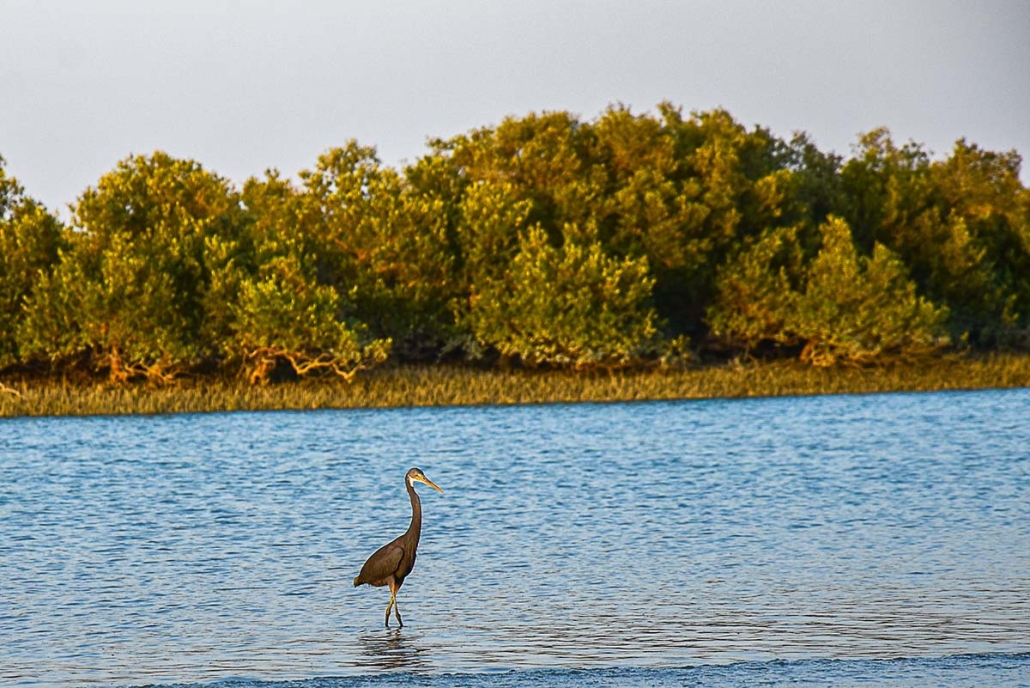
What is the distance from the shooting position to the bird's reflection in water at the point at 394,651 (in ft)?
40.5

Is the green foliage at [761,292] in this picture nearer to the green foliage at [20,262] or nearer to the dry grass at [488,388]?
the dry grass at [488,388]

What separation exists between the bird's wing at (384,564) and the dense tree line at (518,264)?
36.7m

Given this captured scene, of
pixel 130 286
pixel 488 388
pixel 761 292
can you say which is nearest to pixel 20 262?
pixel 130 286

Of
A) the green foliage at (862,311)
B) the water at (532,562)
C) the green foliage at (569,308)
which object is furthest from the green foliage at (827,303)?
the water at (532,562)

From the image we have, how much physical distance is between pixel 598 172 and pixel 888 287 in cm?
1275

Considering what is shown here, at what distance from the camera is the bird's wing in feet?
46.3

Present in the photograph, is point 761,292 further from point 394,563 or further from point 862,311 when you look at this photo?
point 394,563

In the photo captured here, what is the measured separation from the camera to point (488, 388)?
51344mm

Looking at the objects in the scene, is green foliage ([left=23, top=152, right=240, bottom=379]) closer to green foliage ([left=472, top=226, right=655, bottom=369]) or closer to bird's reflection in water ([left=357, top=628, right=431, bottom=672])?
green foliage ([left=472, top=226, right=655, bottom=369])

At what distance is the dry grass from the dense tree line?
1.04 m

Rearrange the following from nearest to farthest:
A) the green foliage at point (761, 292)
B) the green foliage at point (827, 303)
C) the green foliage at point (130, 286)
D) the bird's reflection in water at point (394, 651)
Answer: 1. the bird's reflection in water at point (394, 651)
2. the green foliage at point (130, 286)
3. the green foliage at point (827, 303)
4. the green foliage at point (761, 292)

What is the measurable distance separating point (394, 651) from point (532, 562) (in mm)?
5431

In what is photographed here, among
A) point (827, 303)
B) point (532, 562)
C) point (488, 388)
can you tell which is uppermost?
point (827, 303)

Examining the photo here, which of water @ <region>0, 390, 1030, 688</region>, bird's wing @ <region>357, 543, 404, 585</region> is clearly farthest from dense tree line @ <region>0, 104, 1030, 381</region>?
bird's wing @ <region>357, 543, 404, 585</region>
